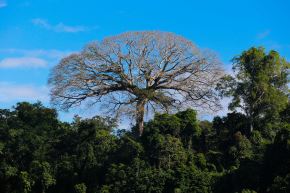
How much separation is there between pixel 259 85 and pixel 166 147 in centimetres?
478

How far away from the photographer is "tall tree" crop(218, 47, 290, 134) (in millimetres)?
22172

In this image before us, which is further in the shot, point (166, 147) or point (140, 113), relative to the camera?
point (140, 113)

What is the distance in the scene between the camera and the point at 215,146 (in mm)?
Answer: 22656

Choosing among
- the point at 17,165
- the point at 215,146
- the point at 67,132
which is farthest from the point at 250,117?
the point at 17,165

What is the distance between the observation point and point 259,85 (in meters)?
22.1

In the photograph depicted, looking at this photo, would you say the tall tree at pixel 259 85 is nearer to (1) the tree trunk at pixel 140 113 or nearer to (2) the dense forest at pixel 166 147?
(2) the dense forest at pixel 166 147

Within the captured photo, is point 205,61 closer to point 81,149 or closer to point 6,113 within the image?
point 81,149

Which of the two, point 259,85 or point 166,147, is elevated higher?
point 259,85

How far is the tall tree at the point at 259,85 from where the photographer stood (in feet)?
72.7

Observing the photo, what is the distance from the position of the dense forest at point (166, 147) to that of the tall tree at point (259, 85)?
0.13 ft

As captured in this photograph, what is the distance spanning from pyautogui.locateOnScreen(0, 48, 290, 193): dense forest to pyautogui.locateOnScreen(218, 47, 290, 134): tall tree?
39 millimetres

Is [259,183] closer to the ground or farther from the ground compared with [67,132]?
closer to the ground

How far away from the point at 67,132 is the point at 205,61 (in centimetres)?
629

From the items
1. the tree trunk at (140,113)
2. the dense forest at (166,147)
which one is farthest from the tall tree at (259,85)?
the tree trunk at (140,113)
